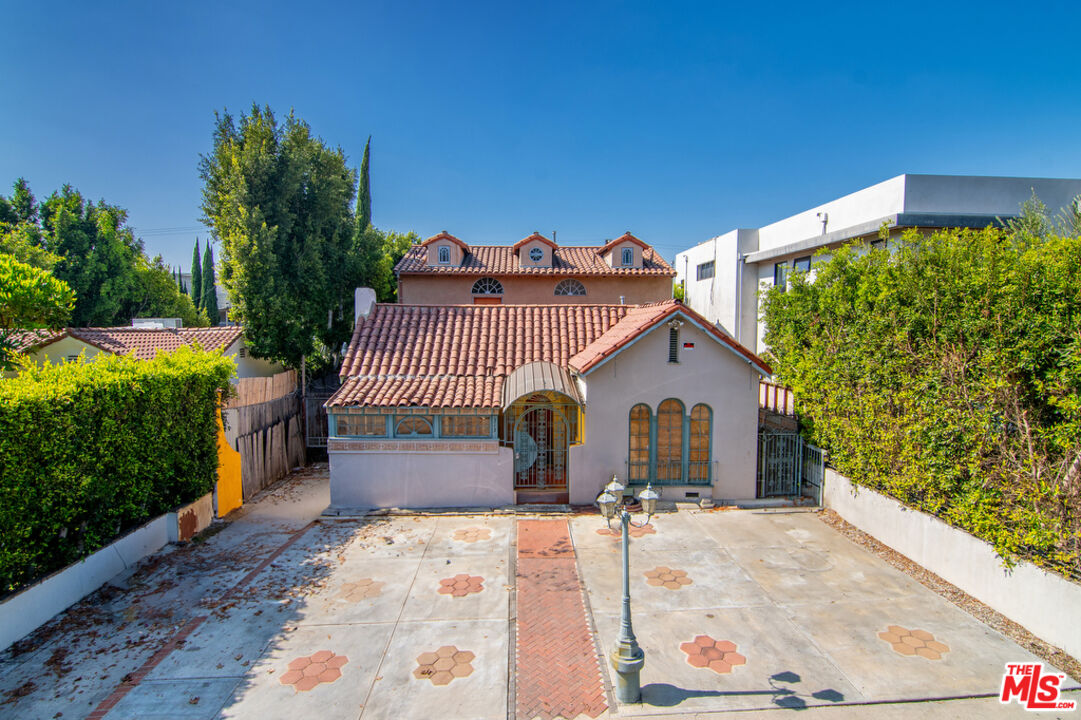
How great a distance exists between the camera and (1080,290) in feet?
25.4

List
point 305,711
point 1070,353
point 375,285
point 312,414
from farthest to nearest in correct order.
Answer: point 375,285 → point 312,414 → point 1070,353 → point 305,711

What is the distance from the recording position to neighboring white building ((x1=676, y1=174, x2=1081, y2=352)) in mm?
18406

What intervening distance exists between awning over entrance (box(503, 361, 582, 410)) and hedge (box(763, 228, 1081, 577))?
6.27 m

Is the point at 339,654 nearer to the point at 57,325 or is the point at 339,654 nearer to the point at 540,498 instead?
the point at 540,498

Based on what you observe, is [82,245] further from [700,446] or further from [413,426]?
[700,446]

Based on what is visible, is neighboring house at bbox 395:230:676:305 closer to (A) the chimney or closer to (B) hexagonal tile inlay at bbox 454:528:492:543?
(A) the chimney

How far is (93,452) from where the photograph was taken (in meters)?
9.25

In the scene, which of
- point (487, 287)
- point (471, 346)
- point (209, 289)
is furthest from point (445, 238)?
point (209, 289)

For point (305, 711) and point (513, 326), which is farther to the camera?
point (513, 326)

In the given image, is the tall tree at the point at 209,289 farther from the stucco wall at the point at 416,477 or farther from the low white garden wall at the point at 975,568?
the low white garden wall at the point at 975,568

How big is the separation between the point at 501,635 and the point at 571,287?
20907 millimetres

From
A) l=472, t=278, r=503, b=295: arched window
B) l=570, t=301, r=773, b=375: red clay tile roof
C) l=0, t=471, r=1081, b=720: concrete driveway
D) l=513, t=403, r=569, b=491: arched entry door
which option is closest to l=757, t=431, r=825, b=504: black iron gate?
l=570, t=301, r=773, b=375: red clay tile roof

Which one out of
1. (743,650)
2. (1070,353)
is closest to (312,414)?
(743,650)

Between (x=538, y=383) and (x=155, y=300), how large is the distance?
3420cm
